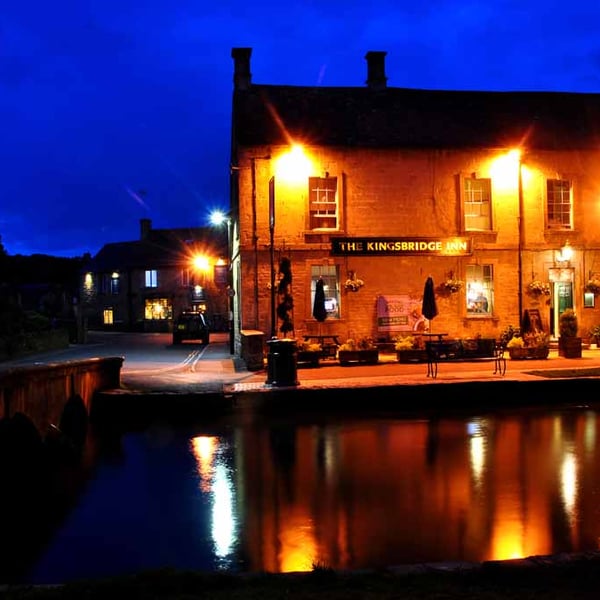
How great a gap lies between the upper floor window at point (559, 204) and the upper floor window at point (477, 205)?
79.4 inches

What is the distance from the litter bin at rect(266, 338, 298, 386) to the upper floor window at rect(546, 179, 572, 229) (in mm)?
11713

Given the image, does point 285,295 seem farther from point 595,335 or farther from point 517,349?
point 595,335

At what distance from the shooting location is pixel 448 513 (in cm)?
712

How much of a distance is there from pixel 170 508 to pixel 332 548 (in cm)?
221

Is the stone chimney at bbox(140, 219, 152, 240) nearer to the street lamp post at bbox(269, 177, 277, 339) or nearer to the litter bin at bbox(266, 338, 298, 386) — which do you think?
the street lamp post at bbox(269, 177, 277, 339)

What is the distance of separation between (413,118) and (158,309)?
1146 inches

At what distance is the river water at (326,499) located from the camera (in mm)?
6059

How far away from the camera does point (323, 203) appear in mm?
21891

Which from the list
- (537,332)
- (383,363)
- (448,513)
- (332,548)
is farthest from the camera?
(537,332)

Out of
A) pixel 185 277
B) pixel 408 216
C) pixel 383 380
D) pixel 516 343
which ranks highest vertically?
pixel 408 216

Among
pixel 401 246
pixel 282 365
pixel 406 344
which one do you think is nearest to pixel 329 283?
pixel 401 246

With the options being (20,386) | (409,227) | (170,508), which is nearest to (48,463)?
(20,386)

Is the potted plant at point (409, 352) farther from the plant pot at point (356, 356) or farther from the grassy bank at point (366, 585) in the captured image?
the grassy bank at point (366, 585)

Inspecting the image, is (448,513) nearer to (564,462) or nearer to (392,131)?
(564,462)
